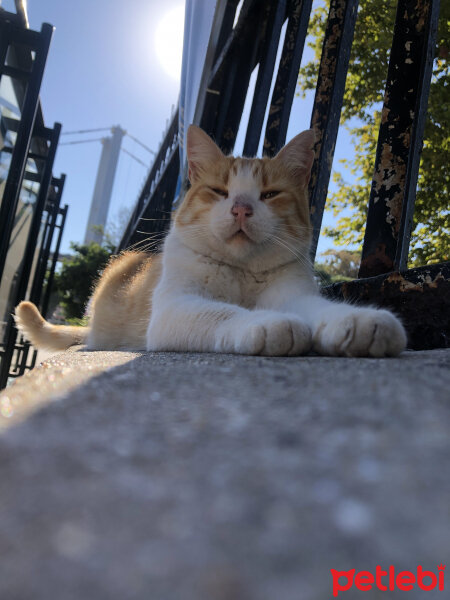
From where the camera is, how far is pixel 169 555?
0.19m

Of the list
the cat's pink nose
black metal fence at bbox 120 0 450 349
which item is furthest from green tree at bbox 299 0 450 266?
the cat's pink nose

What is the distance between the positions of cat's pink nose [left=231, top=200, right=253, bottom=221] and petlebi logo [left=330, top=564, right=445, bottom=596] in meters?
1.28

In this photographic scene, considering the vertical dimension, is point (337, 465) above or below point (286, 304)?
below

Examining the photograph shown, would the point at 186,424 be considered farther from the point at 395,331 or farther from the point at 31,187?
the point at 31,187

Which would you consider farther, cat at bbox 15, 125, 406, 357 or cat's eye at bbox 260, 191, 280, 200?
cat's eye at bbox 260, 191, 280, 200

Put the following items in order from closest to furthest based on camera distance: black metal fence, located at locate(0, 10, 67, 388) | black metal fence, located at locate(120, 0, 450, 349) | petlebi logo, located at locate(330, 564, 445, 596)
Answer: petlebi logo, located at locate(330, 564, 445, 596) → black metal fence, located at locate(120, 0, 450, 349) → black metal fence, located at locate(0, 10, 67, 388)

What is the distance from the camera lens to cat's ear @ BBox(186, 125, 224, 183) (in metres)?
1.71

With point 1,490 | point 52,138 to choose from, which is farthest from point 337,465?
point 52,138

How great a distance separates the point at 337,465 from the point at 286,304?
3.42 ft

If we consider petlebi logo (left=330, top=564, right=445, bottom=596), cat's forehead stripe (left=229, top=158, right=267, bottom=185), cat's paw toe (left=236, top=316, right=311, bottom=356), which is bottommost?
petlebi logo (left=330, top=564, right=445, bottom=596)

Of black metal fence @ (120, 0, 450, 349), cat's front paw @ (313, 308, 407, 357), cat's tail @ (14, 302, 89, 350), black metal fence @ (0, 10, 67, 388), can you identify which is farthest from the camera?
cat's tail @ (14, 302, 89, 350)

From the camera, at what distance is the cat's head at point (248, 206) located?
56.4 inches

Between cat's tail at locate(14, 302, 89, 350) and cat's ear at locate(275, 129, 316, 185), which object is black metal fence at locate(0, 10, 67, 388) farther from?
cat's ear at locate(275, 129, 316, 185)

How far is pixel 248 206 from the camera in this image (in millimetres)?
1420
